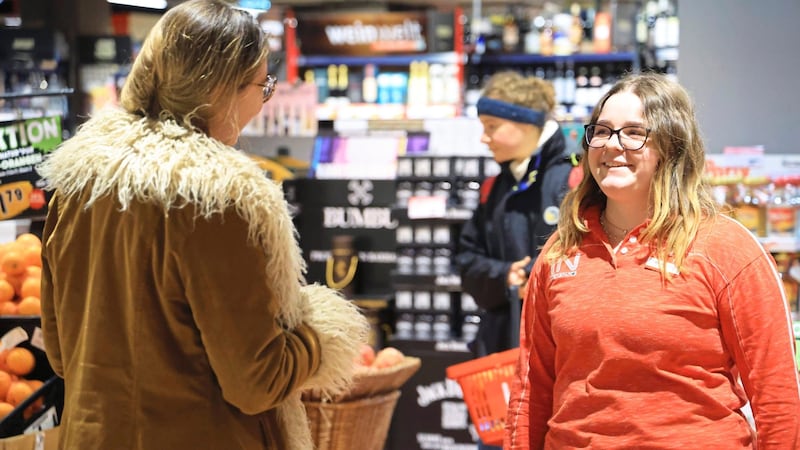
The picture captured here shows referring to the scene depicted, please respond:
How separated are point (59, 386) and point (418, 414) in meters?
2.86

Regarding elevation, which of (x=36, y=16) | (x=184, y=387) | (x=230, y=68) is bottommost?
(x=184, y=387)

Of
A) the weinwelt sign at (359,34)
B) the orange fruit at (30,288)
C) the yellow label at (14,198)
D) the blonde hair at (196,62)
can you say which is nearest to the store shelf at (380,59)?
the weinwelt sign at (359,34)

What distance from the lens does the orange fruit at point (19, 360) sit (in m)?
3.13

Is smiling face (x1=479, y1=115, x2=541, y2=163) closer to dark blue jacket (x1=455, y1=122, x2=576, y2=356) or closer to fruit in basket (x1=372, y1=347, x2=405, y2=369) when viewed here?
dark blue jacket (x1=455, y1=122, x2=576, y2=356)

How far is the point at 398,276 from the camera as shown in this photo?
588cm

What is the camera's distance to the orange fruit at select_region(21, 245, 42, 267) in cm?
331

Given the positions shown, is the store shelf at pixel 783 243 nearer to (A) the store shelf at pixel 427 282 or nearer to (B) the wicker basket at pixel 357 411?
(B) the wicker basket at pixel 357 411

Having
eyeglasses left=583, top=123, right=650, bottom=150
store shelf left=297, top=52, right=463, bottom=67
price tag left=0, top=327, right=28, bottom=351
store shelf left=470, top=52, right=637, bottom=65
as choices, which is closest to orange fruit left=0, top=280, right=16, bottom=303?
price tag left=0, top=327, right=28, bottom=351

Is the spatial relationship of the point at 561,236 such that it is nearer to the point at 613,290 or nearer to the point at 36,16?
the point at 613,290

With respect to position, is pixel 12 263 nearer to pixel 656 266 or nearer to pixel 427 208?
pixel 656 266

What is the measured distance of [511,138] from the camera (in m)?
3.78

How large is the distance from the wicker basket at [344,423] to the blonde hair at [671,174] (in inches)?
53.0

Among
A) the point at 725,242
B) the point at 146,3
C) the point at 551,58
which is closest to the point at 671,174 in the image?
the point at 725,242

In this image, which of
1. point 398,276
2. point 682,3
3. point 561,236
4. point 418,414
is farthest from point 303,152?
point 561,236
